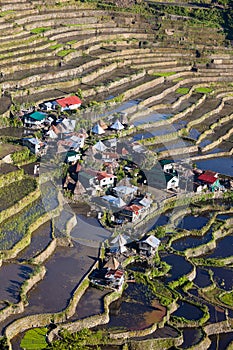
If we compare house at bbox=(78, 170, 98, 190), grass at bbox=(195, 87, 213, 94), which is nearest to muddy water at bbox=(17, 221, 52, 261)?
house at bbox=(78, 170, 98, 190)

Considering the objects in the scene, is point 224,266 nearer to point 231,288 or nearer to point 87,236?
point 231,288

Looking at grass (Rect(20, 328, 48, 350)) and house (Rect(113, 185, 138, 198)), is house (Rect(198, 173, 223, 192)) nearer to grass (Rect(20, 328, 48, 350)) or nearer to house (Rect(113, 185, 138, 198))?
house (Rect(113, 185, 138, 198))

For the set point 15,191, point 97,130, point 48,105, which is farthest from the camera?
point 48,105

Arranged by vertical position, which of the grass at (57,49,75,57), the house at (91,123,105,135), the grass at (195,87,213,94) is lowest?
the grass at (195,87,213,94)

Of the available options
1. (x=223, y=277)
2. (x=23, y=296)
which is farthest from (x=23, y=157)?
(x=23, y=296)

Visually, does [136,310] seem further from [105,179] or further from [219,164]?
[219,164]

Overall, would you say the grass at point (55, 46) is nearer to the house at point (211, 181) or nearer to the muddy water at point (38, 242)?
the house at point (211, 181)
